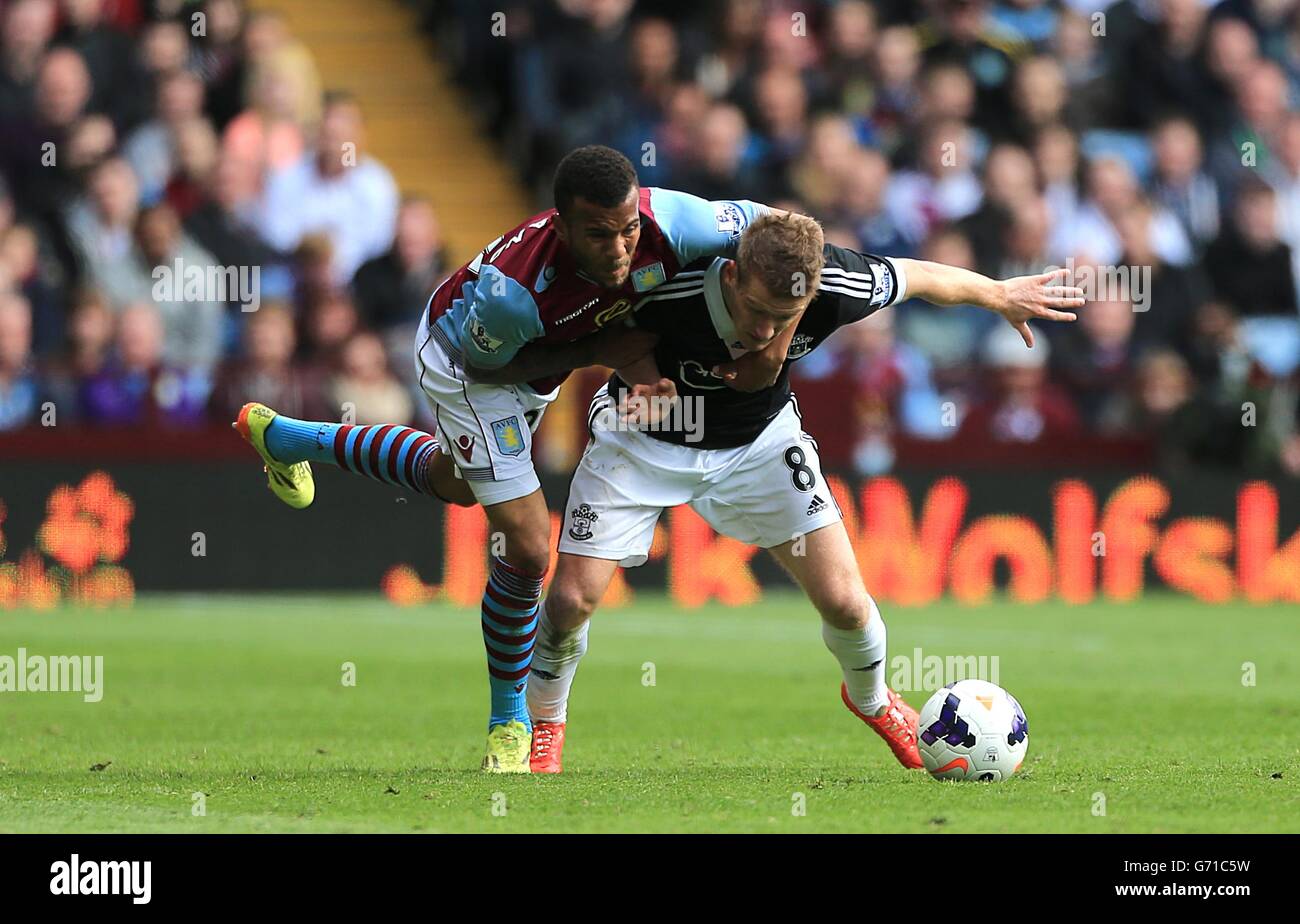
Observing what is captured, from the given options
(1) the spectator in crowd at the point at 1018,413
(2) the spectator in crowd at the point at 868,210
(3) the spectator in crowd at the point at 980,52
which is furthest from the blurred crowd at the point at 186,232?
(3) the spectator in crowd at the point at 980,52

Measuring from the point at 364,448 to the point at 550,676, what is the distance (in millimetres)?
1152

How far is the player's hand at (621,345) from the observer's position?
7.14 meters

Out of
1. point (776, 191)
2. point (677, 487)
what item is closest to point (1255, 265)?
point (776, 191)

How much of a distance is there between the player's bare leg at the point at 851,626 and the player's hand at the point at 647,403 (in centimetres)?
63

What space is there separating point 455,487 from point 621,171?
5.40 feet

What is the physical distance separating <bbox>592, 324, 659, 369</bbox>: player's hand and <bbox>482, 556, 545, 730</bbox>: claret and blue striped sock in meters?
0.78

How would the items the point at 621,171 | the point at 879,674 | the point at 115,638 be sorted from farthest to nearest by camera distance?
the point at 115,638
the point at 879,674
the point at 621,171

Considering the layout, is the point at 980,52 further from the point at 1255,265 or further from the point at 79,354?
the point at 79,354

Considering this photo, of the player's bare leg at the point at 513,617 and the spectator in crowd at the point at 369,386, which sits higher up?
the spectator in crowd at the point at 369,386

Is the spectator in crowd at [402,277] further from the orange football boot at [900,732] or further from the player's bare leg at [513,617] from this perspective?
the orange football boot at [900,732]

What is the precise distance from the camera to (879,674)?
24.4 feet

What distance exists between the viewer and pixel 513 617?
289 inches
